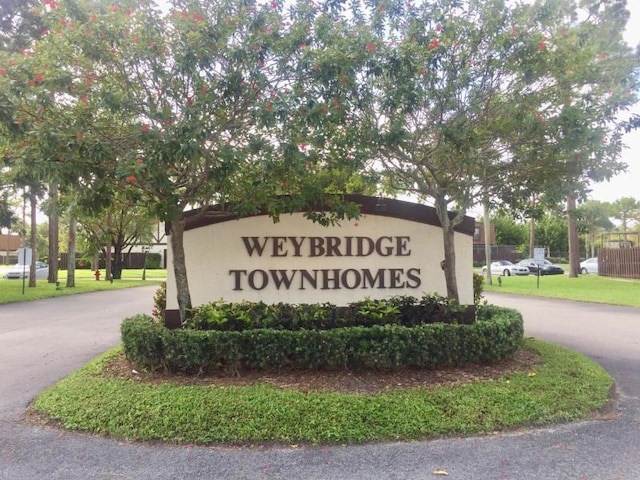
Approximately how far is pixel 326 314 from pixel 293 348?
3.49 feet

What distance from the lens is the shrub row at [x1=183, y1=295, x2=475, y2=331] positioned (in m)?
6.23

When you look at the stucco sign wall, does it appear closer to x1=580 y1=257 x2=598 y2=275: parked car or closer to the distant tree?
x1=580 y1=257 x2=598 y2=275: parked car

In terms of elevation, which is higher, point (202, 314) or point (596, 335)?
point (202, 314)

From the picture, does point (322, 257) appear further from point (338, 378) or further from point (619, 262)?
point (619, 262)

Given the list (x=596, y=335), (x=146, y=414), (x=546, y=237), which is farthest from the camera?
(x=546, y=237)

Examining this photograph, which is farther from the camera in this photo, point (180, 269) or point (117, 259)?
point (117, 259)

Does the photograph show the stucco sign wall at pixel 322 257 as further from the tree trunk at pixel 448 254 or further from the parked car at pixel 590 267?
the parked car at pixel 590 267

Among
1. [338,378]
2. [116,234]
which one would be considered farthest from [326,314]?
[116,234]

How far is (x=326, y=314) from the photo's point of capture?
6.65m

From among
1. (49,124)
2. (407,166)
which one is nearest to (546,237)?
(407,166)

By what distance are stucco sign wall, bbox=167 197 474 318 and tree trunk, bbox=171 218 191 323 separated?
51 centimetres

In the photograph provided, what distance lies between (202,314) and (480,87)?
15.8ft

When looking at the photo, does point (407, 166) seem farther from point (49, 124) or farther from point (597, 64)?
point (49, 124)

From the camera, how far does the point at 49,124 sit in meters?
5.37
